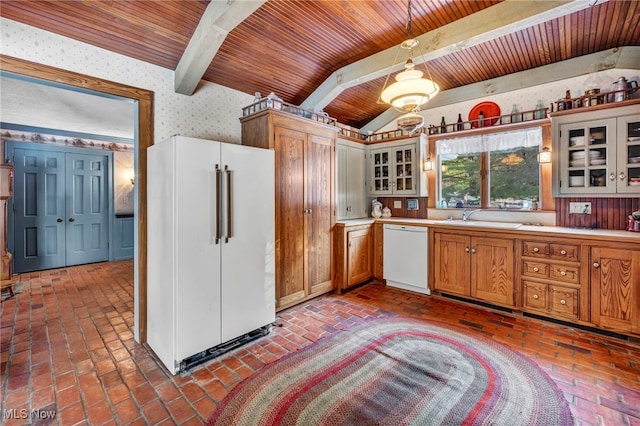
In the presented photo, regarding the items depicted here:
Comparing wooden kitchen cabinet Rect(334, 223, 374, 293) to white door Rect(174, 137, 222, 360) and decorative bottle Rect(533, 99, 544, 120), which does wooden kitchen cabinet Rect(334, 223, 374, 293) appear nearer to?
white door Rect(174, 137, 222, 360)

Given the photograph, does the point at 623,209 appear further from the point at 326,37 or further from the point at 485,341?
the point at 326,37

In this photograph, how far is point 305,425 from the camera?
5.36 ft

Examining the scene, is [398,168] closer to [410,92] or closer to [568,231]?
[568,231]

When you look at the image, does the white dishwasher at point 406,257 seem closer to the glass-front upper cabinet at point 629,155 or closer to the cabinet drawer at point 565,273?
the cabinet drawer at point 565,273

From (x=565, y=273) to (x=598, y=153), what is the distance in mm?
1288

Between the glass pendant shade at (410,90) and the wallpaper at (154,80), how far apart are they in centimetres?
197

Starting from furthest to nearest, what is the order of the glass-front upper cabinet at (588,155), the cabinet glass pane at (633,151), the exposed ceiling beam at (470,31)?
the glass-front upper cabinet at (588,155)
the cabinet glass pane at (633,151)
the exposed ceiling beam at (470,31)

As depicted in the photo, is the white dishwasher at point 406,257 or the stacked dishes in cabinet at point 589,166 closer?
the stacked dishes in cabinet at point 589,166

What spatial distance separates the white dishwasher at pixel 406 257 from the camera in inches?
146

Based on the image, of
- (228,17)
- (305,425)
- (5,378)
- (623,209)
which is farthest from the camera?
(623,209)

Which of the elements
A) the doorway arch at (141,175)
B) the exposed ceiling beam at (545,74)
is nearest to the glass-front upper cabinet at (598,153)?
the exposed ceiling beam at (545,74)

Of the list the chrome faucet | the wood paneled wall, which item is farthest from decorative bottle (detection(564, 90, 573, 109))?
the chrome faucet

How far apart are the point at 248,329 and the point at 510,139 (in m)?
3.89

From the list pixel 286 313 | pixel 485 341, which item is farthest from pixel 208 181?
pixel 485 341
